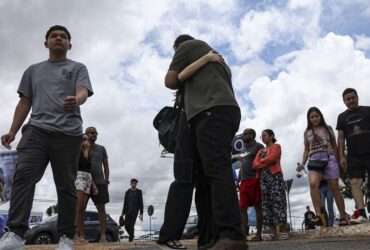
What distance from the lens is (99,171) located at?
7988 millimetres

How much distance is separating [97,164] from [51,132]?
3993 mm

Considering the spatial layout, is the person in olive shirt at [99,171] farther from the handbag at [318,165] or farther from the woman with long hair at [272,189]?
the handbag at [318,165]

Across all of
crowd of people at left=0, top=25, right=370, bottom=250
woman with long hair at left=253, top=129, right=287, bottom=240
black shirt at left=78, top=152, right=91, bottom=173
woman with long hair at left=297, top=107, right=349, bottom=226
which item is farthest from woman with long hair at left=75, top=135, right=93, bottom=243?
crowd of people at left=0, top=25, right=370, bottom=250

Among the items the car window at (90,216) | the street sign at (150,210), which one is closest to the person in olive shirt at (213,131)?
the car window at (90,216)

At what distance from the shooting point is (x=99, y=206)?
8.10 meters

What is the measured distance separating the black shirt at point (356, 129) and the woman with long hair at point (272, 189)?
3.53 ft

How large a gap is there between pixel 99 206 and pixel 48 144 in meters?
4.20

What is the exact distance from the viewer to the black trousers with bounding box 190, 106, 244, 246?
3379mm

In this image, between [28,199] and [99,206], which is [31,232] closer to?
[99,206]

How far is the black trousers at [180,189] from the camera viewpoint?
12.5 feet

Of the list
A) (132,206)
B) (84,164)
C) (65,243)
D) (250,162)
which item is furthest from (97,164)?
(132,206)

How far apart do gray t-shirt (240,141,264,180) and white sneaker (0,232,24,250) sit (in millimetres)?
4414

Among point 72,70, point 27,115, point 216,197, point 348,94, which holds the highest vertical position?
point 348,94

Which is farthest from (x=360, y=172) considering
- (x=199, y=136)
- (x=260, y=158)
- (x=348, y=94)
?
(x=199, y=136)
